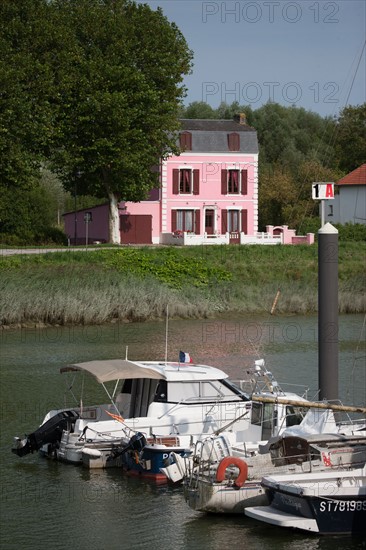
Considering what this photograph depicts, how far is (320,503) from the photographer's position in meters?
18.7

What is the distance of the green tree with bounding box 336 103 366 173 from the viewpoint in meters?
92.1

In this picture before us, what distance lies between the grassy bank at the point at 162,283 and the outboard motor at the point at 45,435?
22.5m

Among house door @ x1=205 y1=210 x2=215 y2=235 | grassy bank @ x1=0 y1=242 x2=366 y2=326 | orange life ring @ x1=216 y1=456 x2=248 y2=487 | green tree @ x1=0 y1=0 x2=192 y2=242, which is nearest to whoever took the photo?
orange life ring @ x1=216 y1=456 x2=248 y2=487

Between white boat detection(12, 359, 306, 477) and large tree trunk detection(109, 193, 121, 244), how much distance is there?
41.0 meters

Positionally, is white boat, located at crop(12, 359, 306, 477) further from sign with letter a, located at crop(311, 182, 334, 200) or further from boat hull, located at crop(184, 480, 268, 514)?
sign with letter a, located at crop(311, 182, 334, 200)

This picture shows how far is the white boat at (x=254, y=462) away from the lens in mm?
19969

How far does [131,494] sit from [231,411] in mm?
3817

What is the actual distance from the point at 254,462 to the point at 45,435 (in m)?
6.06

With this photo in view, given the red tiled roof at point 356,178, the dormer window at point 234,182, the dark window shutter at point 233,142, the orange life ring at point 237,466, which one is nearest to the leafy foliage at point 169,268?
the dormer window at point 234,182

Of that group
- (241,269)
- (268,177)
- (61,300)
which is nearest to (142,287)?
(61,300)

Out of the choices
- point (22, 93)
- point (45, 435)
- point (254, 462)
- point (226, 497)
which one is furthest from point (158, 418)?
point (22, 93)

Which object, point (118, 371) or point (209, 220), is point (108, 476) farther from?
point (209, 220)

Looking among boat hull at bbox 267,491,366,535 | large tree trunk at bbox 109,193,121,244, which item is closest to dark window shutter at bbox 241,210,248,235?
large tree trunk at bbox 109,193,121,244

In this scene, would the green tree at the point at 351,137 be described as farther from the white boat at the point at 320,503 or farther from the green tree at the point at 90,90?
the white boat at the point at 320,503
